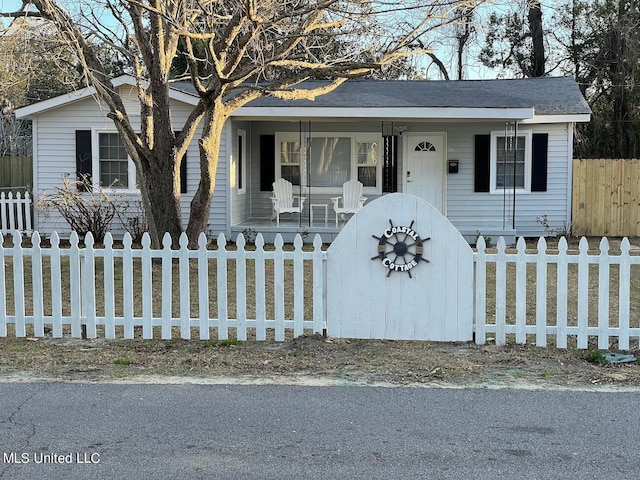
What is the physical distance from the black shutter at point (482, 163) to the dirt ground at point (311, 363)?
10254mm

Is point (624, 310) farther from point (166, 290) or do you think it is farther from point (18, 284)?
point (18, 284)

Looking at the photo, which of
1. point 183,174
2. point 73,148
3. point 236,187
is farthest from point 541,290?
point 73,148

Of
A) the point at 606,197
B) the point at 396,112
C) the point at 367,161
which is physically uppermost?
the point at 396,112

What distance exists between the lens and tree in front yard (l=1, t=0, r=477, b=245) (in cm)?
873

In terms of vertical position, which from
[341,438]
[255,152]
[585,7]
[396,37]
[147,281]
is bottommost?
[341,438]

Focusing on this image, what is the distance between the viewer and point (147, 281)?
6254 mm

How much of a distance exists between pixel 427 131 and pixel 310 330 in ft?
35.7

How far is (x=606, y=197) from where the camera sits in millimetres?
16172

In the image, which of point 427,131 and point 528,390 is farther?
point 427,131

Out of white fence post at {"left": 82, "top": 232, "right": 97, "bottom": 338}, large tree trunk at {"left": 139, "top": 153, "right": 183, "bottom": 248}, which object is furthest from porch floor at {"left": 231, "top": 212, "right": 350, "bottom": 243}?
white fence post at {"left": 82, "top": 232, "right": 97, "bottom": 338}

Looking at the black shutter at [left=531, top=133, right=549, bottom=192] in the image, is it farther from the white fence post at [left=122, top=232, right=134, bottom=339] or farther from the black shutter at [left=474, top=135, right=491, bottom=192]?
the white fence post at [left=122, top=232, right=134, bottom=339]

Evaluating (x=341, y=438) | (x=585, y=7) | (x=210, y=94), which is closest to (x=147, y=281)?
(x=341, y=438)

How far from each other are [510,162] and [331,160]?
4.19 meters

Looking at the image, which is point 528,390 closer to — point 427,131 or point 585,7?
point 427,131
